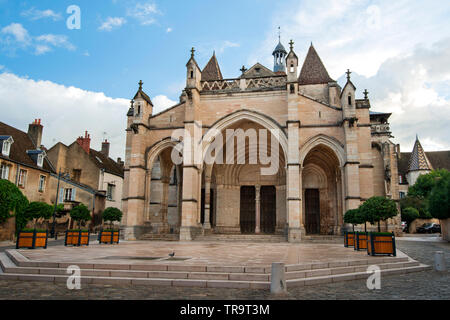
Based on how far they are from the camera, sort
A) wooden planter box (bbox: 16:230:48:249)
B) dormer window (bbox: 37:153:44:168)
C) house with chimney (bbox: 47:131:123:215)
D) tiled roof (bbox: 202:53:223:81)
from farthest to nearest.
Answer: house with chimney (bbox: 47:131:123:215) → tiled roof (bbox: 202:53:223:81) → dormer window (bbox: 37:153:44:168) → wooden planter box (bbox: 16:230:48:249)

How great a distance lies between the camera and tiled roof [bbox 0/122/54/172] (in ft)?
71.4

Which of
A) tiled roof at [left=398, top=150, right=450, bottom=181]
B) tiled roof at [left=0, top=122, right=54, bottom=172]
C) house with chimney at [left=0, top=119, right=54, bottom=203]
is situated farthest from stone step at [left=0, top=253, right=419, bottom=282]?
tiled roof at [left=398, top=150, right=450, bottom=181]

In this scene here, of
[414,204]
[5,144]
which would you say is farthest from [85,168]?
[414,204]

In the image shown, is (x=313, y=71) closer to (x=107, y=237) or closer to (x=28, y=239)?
(x=107, y=237)

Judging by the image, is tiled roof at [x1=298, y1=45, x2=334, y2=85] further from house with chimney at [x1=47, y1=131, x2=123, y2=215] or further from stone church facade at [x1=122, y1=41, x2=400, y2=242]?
house with chimney at [x1=47, y1=131, x2=123, y2=215]

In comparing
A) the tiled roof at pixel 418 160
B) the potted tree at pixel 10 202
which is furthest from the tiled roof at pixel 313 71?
A: the tiled roof at pixel 418 160

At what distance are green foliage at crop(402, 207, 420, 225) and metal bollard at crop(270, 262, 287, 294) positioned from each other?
36.1 meters

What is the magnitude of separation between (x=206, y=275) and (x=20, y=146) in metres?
21.5

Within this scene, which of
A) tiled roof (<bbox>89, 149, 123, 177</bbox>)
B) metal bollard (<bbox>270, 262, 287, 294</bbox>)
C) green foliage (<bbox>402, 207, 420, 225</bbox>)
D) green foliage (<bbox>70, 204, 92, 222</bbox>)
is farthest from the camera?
green foliage (<bbox>402, 207, 420, 225</bbox>)

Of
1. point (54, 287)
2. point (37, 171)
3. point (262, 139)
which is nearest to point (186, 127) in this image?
point (262, 139)

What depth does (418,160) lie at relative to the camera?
44.5 m

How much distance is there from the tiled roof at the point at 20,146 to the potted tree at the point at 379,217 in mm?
19544

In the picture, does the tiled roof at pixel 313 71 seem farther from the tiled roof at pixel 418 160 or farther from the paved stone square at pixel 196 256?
the tiled roof at pixel 418 160
